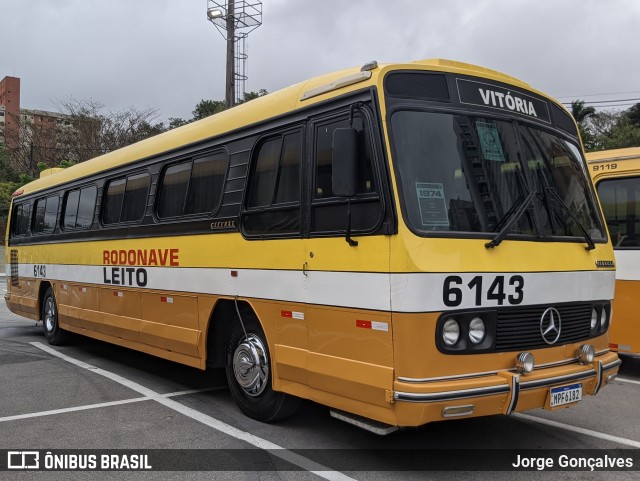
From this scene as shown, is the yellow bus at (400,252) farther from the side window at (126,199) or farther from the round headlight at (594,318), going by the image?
the side window at (126,199)

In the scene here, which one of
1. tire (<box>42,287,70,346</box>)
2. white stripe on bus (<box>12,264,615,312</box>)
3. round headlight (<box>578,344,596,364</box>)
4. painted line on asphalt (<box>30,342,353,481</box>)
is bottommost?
painted line on asphalt (<box>30,342,353,481</box>)

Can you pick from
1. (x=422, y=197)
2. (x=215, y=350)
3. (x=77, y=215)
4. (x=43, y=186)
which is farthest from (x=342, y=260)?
(x=43, y=186)

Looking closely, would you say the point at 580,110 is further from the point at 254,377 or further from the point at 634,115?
the point at 254,377

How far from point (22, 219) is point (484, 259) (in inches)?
441

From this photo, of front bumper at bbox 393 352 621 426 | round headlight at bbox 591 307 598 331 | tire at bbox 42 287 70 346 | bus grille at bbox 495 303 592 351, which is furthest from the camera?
tire at bbox 42 287 70 346

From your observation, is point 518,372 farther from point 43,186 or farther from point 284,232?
point 43,186

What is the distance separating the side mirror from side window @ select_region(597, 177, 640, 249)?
5.15 metres

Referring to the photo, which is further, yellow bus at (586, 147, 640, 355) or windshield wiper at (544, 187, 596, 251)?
yellow bus at (586, 147, 640, 355)

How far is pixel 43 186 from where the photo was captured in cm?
1160

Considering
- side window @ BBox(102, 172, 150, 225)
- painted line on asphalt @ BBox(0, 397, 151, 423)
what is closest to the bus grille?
painted line on asphalt @ BBox(0, 397, 151, 423)

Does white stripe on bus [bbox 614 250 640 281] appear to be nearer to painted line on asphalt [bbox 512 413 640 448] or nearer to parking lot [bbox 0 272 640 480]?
parking lot [bbox 0 272 640 480]

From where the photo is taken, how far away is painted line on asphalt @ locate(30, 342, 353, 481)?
4.54 m

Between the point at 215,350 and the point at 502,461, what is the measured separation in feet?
10.1

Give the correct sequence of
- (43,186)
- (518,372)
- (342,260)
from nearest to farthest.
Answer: (518,372) → (342,260) → (43,186)
